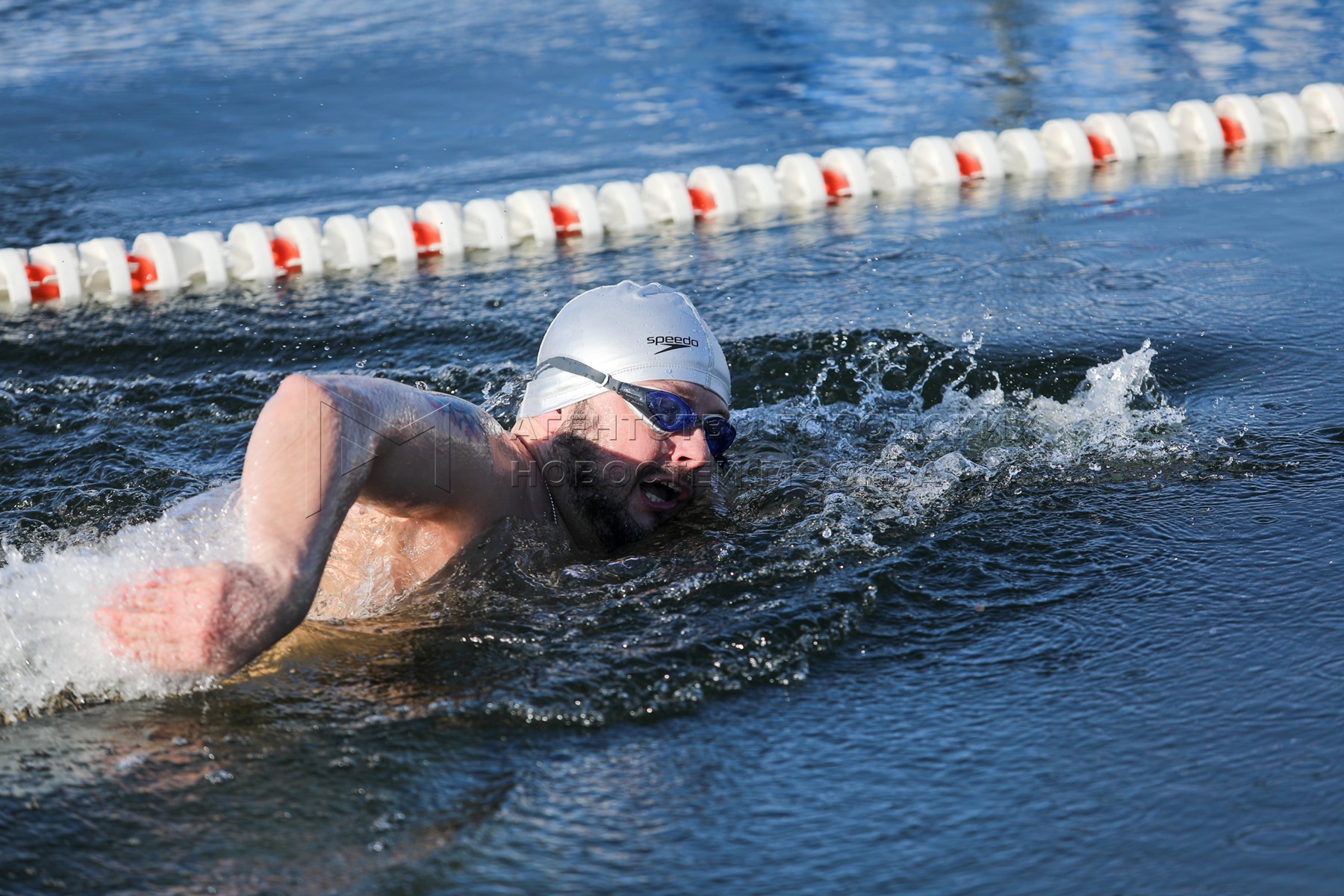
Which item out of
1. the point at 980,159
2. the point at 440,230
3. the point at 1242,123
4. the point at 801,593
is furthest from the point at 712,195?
the point at 801,593

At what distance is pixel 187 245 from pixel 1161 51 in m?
8.50

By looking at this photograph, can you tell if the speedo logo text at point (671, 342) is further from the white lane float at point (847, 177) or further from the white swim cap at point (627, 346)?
the white lane float at point (847, 177)

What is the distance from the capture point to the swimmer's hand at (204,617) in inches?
71.2

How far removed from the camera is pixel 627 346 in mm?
2969

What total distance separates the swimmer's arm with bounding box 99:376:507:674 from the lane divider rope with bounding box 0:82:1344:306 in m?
4.23

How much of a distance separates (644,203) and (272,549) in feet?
16.5

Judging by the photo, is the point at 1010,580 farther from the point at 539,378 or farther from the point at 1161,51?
the point at 1161,51

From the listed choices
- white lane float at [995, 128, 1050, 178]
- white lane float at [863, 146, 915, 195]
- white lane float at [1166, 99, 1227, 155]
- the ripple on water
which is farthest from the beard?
white lane float at [1166, 99, 1227, 155]

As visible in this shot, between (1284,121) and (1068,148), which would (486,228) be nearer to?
(1068,148)

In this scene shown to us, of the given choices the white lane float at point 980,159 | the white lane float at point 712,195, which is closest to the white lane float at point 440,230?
the white lane float at point 712,195

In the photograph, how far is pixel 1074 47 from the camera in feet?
37.4

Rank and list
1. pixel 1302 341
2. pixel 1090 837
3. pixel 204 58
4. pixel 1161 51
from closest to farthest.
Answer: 1. pixel 1090 837
2. pixel 1302 341
3. pixel 1161 51
4. pixel 204 58

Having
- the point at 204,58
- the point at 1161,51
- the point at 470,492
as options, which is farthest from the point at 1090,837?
the point at 204,58

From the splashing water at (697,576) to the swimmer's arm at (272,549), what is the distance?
86mm
